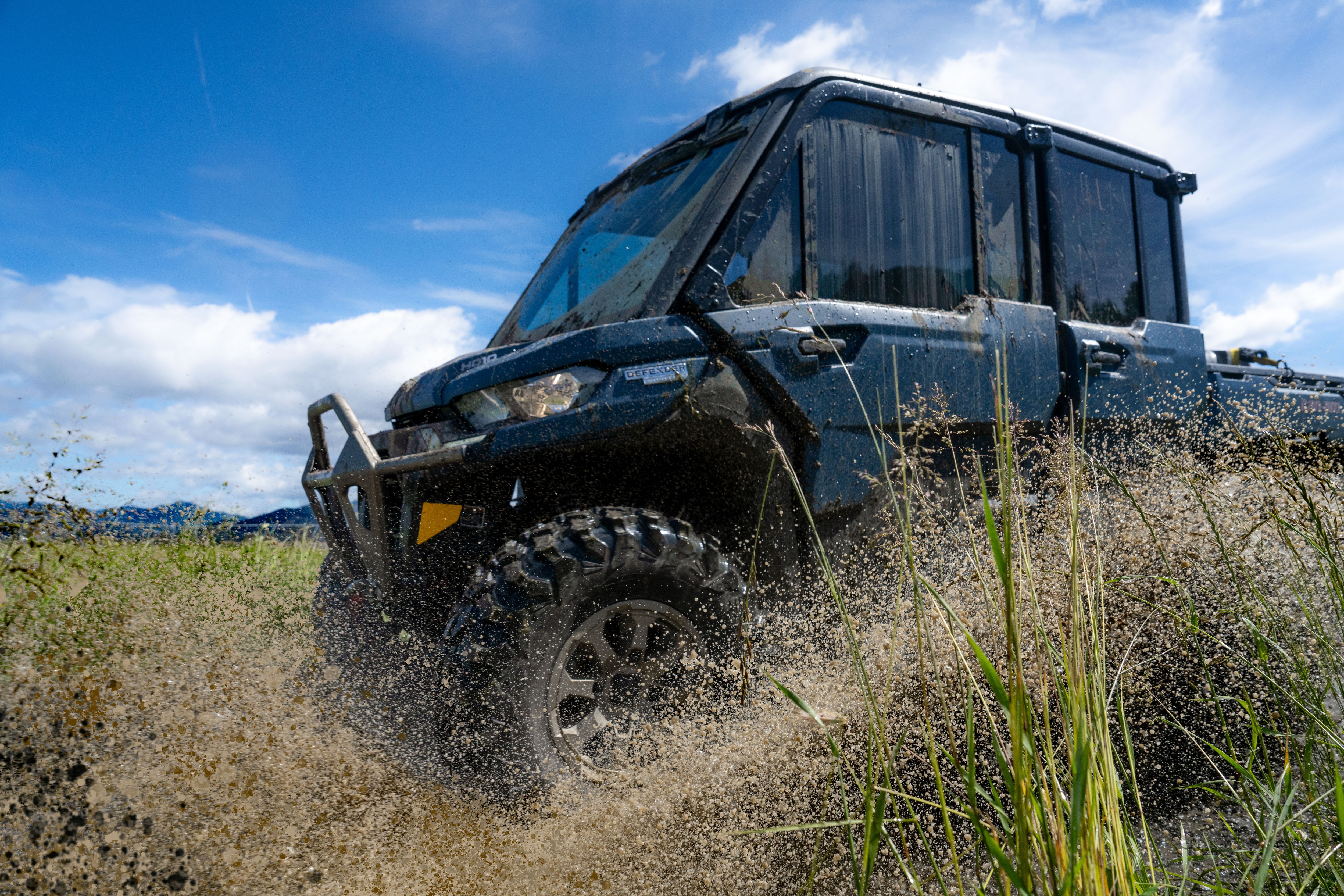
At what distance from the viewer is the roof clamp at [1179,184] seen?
Result: 428cm

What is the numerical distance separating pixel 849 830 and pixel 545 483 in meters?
1.77

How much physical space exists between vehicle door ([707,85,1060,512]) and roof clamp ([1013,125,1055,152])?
0.06m

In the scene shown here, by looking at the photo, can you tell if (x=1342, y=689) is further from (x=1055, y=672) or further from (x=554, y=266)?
(x=554, y=266)

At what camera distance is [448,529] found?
276 centimetres

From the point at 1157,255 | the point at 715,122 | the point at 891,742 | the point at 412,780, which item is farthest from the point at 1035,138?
the point at 412,780

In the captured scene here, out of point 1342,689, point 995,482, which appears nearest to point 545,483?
point 995,482

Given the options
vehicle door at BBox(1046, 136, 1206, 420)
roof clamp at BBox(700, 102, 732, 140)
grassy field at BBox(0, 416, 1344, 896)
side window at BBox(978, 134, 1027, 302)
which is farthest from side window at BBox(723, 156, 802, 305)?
vehicle door at BBox(1046, 136, 1206, 420)

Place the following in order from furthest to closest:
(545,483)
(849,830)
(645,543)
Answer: (545,483) → (645,543) → (849,830)

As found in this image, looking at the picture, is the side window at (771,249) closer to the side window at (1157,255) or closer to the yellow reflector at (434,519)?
the yellow reflector at (434,519)

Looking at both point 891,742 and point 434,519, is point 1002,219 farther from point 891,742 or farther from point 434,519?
point 434,519

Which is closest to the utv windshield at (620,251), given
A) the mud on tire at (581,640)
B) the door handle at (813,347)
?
the door handle at (813,347)

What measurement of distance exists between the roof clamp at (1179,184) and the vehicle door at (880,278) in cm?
127

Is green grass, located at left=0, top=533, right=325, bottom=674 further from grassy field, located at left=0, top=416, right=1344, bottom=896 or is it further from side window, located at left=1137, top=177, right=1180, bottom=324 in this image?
side window, located at left=1137, top=177, right=1180, bottom=324

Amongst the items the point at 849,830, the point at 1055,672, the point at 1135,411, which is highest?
the point at 1135,411
